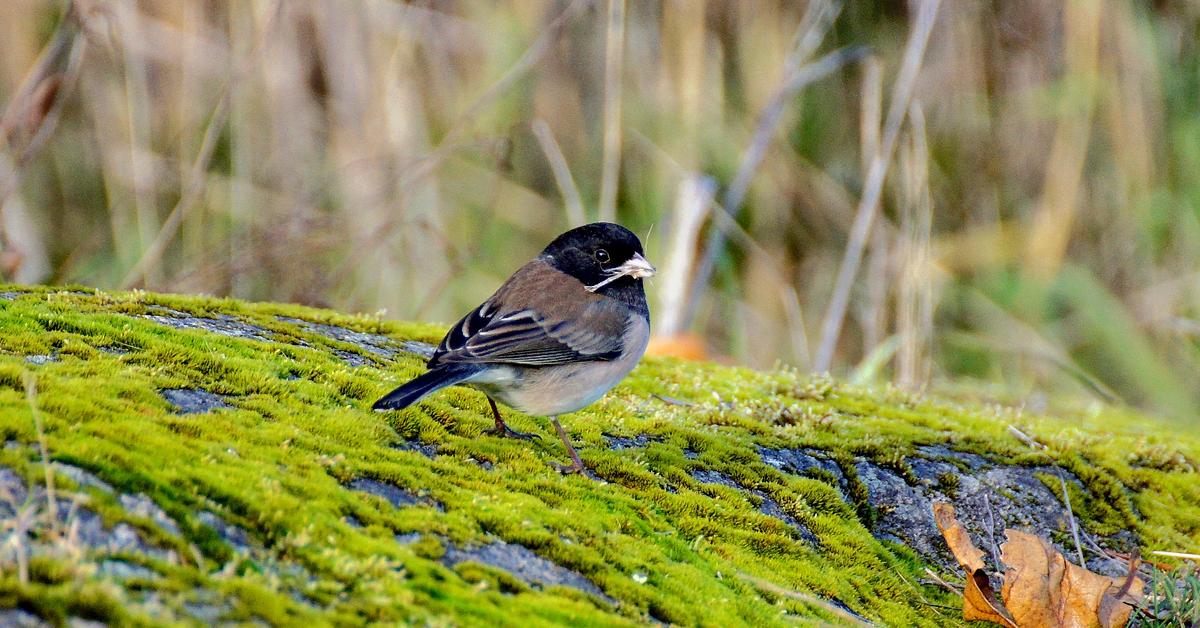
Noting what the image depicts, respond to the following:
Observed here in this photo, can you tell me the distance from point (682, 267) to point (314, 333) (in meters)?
3.73

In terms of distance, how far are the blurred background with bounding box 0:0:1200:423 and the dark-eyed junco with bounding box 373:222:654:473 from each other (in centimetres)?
240

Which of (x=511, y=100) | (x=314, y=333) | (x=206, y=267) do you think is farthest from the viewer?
(x=511, y=100)

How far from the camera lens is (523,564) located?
9.84 ft

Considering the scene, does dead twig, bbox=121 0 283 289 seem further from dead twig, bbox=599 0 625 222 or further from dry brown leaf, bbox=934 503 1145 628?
dry brown leaf, bbox=934 503 1145 628

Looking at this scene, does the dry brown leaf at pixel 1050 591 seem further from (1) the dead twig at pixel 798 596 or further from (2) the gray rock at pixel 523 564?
(2) the gray rock at pixel 523 564


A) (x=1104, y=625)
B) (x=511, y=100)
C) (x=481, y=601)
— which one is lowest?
(x=1104, y=625)

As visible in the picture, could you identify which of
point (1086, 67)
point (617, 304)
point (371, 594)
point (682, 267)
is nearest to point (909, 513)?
point (617, 304)

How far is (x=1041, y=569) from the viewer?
3.65 meters

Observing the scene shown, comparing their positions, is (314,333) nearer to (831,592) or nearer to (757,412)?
(757,412)

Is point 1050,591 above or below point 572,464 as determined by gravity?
below

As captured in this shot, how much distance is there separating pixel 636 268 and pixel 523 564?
2.43 m

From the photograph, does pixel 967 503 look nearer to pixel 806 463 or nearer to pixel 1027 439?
pixel 806 463

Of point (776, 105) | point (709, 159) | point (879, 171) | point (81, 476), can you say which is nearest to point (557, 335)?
point (81, 476)

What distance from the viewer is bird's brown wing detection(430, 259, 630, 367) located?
4.43 meters
